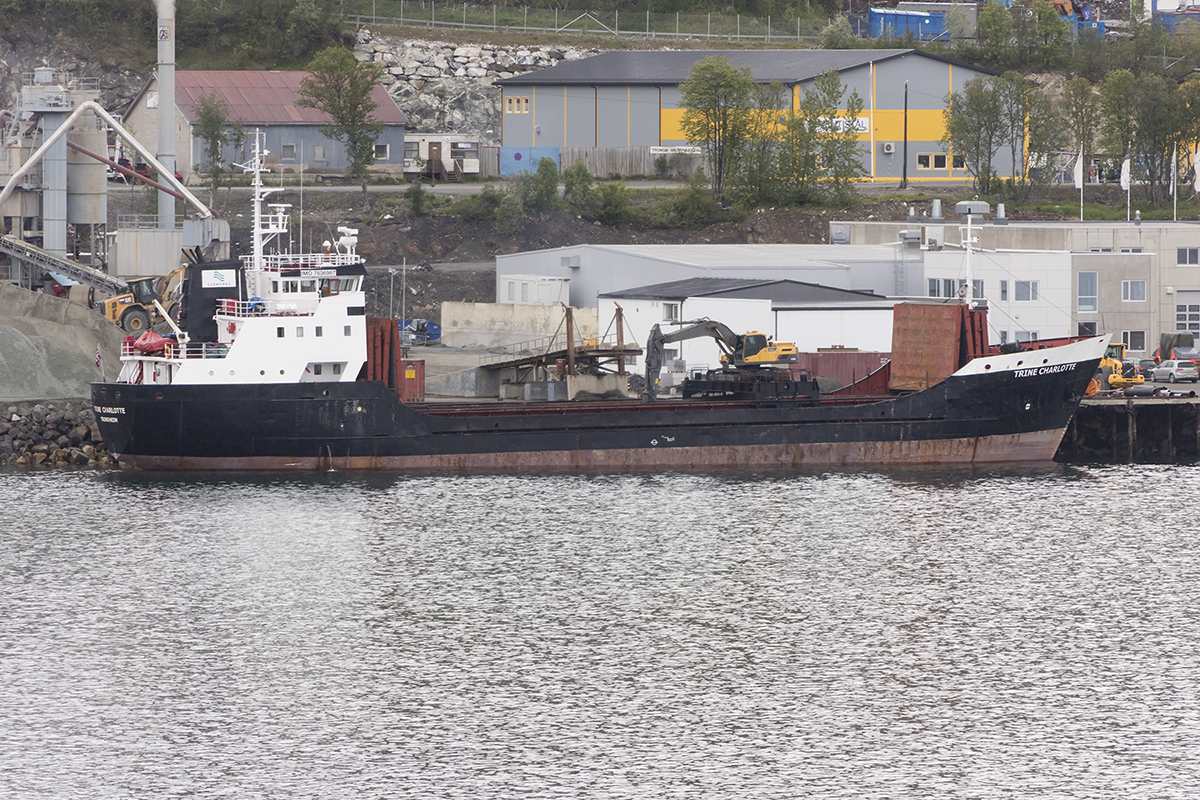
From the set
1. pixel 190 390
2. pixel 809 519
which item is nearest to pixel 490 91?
pixel 190 390

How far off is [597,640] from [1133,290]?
126 feet

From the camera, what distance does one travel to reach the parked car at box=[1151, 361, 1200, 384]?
Answer: 5353cm

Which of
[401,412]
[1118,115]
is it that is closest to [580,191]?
[1118,115]

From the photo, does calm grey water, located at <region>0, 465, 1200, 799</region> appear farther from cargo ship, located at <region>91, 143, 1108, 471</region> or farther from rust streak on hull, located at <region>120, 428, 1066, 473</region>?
rust streak on hull, located at <region>120, 428, 1066, 473</region>

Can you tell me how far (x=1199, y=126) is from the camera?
82.2m

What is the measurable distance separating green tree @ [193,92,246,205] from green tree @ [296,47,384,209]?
4.26 m

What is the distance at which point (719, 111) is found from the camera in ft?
268

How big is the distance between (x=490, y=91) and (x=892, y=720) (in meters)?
80.9

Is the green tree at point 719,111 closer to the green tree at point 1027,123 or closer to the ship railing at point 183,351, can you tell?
the green tree at point 1027,123

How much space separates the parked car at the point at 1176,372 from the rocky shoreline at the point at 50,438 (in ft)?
119

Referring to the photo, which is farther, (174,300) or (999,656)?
(174,300)

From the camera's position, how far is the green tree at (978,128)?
8175 centimetres

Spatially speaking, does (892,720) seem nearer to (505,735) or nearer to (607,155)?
(505,735)

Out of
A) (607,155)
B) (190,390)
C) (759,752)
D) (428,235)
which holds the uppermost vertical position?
(607,155)
